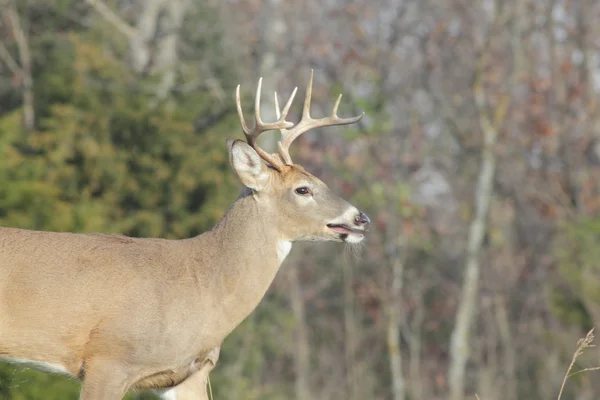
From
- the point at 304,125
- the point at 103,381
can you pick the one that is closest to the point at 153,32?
the point at 304,125

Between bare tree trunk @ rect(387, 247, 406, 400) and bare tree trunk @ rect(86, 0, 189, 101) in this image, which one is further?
bare tree trunk @ rect(86, 0, 189, 101)

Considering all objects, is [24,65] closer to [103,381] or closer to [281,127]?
[281,127]

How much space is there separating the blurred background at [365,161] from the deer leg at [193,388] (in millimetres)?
3554

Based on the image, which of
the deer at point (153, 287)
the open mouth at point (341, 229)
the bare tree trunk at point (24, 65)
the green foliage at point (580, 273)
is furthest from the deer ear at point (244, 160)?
the green foliage at point (580, 273)

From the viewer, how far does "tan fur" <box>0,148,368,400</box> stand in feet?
19.8

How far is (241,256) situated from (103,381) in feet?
3.60

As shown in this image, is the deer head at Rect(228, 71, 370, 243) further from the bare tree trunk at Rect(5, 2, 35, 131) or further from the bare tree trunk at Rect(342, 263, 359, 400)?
the bare tree trunk at Rect(342, 263, 359, 400)

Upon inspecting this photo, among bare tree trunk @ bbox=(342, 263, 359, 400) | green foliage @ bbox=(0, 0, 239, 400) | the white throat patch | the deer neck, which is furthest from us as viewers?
bare tree trunk @ bbox=(342, 263, 359, 400)

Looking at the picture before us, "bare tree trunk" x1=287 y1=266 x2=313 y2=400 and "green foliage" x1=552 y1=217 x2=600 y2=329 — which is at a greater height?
"green foliage" x1=552 y1=217 x2=600 y2=329

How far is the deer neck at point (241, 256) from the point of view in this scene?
21.0ft

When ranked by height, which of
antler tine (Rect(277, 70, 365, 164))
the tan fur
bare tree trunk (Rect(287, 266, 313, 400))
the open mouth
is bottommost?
bare tree trunk (Rect(287, 266, 313, 400))

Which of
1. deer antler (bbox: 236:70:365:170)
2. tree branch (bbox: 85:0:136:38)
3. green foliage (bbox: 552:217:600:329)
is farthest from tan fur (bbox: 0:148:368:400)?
tree branch (bbox: 85:0:136:38)

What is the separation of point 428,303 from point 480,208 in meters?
5.95

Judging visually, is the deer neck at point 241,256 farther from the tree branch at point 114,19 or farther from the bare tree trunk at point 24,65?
the tree branch at point 114,19
